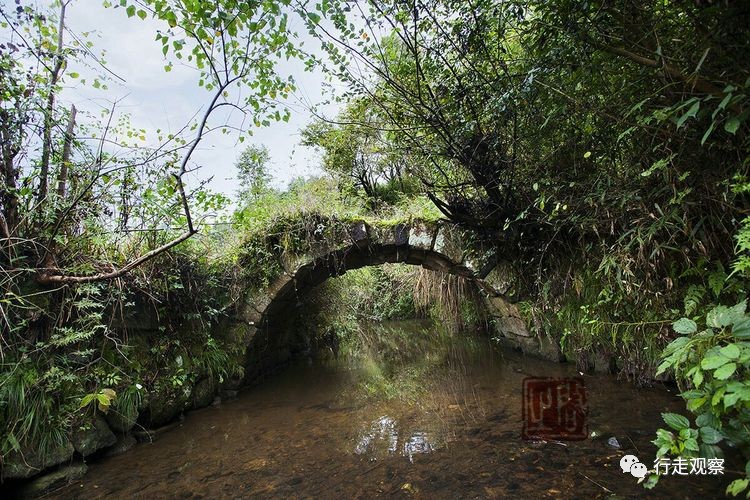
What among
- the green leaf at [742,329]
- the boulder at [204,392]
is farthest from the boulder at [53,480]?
the green leaf at [742,329]

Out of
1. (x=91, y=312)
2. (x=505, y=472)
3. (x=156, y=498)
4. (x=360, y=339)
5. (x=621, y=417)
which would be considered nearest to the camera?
(x=505, y=472)

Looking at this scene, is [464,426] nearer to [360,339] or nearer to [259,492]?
[259,492]

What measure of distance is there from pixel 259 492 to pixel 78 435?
1681 millimetres

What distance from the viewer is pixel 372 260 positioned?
5355 mm

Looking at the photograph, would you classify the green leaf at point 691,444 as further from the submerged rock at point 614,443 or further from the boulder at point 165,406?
the boulder at point 165,406

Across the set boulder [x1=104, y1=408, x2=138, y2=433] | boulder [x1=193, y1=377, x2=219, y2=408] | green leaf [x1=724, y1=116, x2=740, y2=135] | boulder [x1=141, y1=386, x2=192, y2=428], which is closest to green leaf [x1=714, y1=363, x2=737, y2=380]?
green leaf [x1=724, y1=116, x2=740, y2=135]

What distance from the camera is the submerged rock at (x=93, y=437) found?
2949 mm

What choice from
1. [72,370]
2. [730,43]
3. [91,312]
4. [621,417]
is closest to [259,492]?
[72,370]

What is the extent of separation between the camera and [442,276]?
20.2 ft

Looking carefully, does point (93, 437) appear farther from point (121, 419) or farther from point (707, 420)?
point (707, 420)

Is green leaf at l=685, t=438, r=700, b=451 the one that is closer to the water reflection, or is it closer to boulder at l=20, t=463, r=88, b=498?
the water reflection

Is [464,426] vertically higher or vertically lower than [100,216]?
lower

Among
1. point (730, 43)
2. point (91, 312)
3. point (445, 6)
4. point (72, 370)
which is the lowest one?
point (72, 370)

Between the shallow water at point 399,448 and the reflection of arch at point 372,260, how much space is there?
0.80 meters
